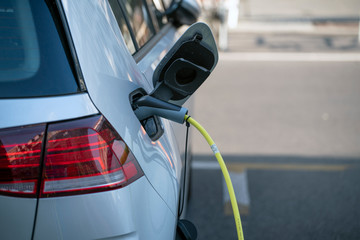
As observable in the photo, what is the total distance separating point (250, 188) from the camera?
3.92 meters

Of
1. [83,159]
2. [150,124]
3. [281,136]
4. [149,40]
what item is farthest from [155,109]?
[281,136]

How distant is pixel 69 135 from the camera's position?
4.31ft

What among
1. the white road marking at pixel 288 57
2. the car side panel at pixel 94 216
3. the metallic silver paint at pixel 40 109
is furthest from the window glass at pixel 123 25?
the white road marking at pixel 288 57

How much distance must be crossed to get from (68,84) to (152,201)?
0.48 m

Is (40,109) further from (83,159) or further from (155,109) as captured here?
(155,109)

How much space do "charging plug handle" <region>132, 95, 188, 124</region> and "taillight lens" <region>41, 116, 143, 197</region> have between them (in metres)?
0.18

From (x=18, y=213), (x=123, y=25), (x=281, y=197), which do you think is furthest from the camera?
(x=281, y=197)

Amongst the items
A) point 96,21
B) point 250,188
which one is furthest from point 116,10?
point 250,188

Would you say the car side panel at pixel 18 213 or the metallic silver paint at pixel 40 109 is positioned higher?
the metallic silver paint at pixel 40 109

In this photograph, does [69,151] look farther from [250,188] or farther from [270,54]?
[270,54]

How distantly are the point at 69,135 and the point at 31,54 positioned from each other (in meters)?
0.30

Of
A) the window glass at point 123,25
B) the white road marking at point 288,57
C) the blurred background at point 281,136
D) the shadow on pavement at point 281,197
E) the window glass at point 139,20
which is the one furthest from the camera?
the white road marking at point 288,57

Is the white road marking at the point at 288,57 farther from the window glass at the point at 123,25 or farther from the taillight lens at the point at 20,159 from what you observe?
the taillight lens at the point at 20,159

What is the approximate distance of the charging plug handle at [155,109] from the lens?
60.3 inches
